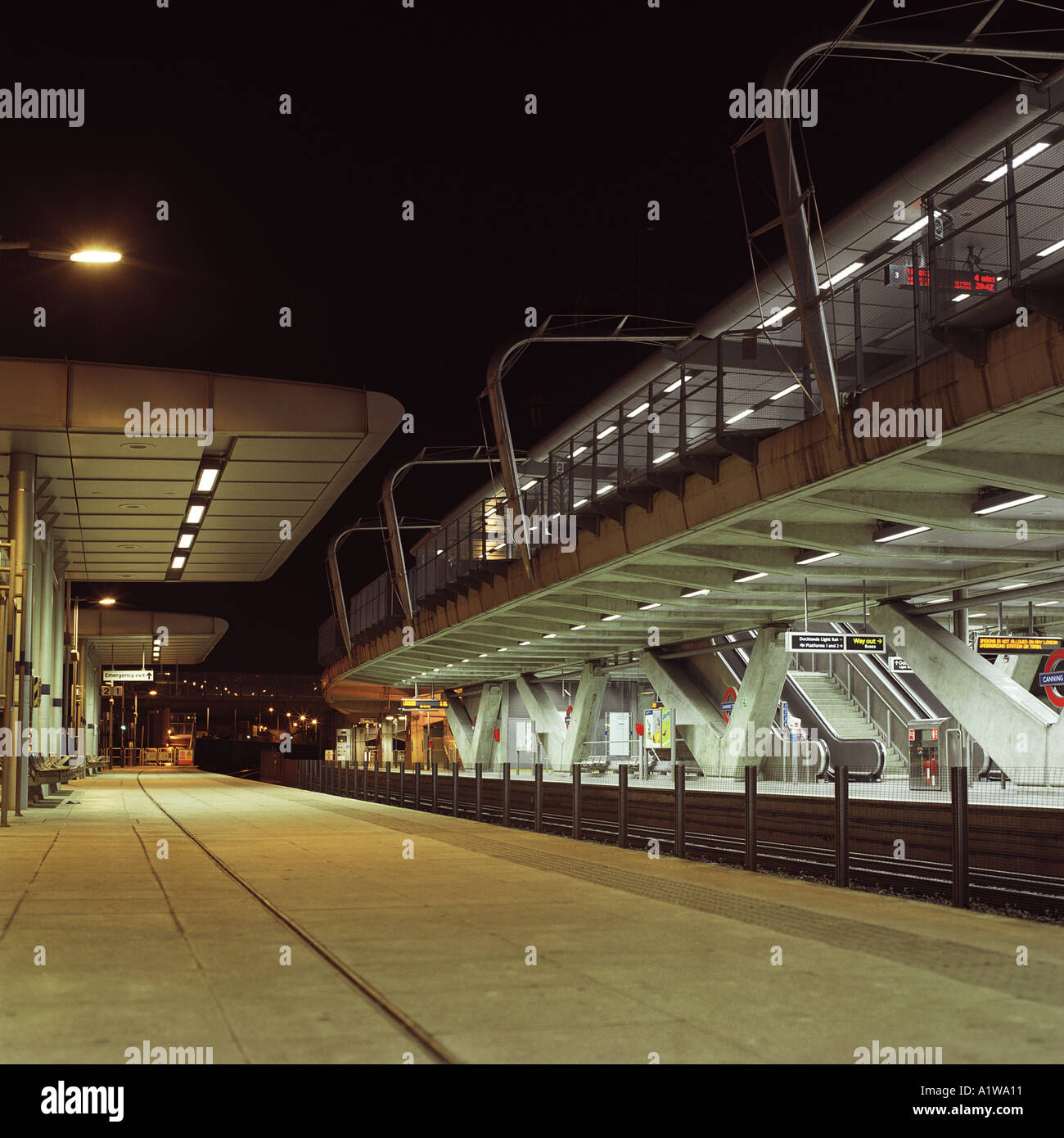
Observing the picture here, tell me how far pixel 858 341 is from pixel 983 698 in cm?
1108

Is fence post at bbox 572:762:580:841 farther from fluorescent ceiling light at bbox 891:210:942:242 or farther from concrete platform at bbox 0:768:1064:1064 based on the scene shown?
fluorescent ceiling light at bbox 891:210:942:242

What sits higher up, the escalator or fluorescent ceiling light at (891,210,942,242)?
fluorescent ceiling light at (891,210,942,242)

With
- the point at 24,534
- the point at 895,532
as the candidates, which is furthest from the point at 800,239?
the point at 24,534

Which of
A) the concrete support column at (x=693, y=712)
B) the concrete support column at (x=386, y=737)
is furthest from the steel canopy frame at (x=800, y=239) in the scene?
the concrete support column at (x=386, y=737)

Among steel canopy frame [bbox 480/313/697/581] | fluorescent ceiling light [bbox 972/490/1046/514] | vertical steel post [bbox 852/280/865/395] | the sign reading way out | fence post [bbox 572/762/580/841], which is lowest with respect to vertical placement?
fence post [bbox 572/762/580/841]

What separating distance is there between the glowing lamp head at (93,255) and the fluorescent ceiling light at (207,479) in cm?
1052

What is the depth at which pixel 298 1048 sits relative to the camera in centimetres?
538

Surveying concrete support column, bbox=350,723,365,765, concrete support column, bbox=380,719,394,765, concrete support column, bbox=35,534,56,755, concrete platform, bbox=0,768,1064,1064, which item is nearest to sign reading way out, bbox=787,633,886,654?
concrete platform, bbox=0,768,1064,1064

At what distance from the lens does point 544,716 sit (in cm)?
5034

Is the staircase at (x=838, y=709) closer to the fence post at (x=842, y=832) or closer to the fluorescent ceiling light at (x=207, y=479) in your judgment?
the fluorescent ceiling light at (x=207, y=479)

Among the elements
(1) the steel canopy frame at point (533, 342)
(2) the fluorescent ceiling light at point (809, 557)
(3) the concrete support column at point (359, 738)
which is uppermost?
(1) the steel canopy frame at point (533, 342)

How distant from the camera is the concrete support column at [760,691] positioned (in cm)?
3150

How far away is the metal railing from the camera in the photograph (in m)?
12.9

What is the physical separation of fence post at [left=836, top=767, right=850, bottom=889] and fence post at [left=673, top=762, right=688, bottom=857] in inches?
123
